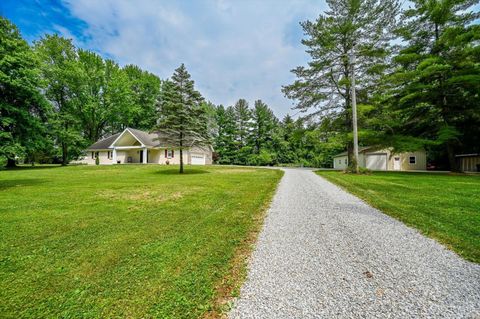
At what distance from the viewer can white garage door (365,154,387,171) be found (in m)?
26.2

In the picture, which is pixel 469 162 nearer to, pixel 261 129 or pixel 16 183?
pixel 261 129

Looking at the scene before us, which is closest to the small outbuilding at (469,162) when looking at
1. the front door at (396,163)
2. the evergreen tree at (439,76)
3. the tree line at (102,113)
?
the evergreen tree at (439,76)

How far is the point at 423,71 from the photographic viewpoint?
15.5 m

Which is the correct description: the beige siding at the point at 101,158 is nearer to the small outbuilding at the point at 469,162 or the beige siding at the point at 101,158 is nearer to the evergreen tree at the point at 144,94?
the evergreen tree at the point at 144,94

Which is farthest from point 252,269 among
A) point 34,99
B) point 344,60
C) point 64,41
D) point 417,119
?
point 64,41

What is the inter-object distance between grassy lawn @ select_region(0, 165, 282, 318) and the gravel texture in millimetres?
502

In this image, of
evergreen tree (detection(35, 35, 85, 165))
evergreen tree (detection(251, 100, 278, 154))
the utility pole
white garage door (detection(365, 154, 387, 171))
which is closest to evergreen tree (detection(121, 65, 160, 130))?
evergreen tree (detection(35, 35, 85, 165))

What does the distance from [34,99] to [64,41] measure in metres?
29.4

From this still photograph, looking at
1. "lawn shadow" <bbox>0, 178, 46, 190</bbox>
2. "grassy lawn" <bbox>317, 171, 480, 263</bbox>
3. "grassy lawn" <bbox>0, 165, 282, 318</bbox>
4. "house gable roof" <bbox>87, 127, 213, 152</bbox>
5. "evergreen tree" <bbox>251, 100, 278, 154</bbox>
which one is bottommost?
"grassy lawn" <bbox>0, 165, 282, 318</bbox>

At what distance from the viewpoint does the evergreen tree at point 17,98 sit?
9.09 m

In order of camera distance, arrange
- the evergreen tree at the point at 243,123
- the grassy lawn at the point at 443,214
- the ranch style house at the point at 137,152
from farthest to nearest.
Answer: the evergreen tree at the point at 243,123
the ranch style house at the point at 137,152
the grassy lawn at the point at 443,214

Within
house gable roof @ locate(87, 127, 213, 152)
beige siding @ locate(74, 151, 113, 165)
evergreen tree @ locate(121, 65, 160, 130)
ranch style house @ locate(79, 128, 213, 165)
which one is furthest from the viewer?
evergreen tree @ locate(121, 65, 160, 130)

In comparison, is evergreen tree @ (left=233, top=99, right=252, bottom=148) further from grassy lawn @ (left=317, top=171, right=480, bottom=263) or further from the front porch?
grassy lawn @ (left=317, top=171, right=480, bottom=263)

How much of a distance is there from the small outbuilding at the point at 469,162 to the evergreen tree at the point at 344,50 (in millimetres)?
12507
